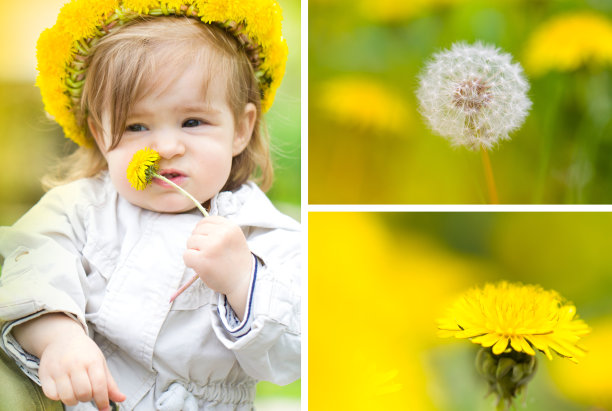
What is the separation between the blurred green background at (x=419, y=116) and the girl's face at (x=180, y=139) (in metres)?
0.17

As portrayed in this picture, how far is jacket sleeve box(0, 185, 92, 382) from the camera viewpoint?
2.60ft

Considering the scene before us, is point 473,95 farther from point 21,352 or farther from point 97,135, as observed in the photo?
point 21,352

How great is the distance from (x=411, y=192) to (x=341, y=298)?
0.21 m

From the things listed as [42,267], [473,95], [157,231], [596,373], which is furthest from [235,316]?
[596,373]

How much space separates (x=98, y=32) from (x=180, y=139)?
0.59ft

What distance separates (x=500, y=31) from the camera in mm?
996

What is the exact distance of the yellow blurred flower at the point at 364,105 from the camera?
986mm

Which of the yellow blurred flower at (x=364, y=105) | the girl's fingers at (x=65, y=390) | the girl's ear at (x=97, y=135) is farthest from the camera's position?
the yellow blurred flower at (x=364, y=105)

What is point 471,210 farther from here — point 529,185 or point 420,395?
point 420,395

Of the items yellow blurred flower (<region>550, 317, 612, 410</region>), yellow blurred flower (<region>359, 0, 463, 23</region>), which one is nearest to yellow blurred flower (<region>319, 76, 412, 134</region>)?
yellow blurred flower (<region>359, 0, 463, 23</region>)

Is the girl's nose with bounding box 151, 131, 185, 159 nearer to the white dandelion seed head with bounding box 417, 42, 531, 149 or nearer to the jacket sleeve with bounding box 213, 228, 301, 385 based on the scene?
the jacket sleeve with bounding box 213, 228, 301, 385

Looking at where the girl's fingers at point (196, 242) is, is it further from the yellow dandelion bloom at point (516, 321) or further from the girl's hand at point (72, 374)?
the yellow dandelion bloom at point (516, 321)

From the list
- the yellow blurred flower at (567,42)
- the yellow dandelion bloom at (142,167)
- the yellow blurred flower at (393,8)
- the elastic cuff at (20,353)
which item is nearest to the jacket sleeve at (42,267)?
the elastic cuff at (20,353)

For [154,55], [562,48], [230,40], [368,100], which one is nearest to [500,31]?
[562,48]
